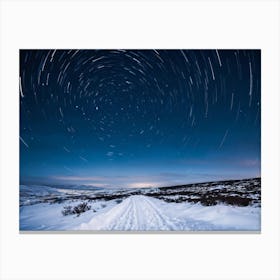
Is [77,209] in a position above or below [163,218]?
above

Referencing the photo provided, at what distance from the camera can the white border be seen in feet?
14.8

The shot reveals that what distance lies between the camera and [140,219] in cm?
461

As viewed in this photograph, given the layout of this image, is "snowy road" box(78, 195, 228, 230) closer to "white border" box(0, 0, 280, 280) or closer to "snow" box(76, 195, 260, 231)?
"snow" box(76, 195, 260, 231)

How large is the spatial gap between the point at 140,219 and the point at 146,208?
17cm

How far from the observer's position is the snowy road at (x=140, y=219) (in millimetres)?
4570

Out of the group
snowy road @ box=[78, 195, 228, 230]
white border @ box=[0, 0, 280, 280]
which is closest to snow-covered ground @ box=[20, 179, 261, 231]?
snowy road @ box=[78, 195, 228, 230]

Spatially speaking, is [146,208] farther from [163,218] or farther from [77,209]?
[77,209]
